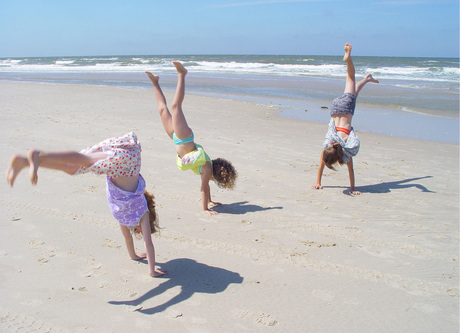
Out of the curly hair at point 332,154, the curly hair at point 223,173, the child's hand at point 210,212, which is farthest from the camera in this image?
the curly hair at point 332,154

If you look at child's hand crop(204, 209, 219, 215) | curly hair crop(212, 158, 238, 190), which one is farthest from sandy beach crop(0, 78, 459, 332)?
curly hair crop(212, 158, 238, 190)

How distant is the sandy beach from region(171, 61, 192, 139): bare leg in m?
0.96

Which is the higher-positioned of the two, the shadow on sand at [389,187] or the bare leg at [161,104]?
the bare leg at [161,104]

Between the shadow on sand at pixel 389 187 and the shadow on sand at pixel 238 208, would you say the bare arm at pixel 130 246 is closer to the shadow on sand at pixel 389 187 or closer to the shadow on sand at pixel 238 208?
the shadow on sand at pixel 238 208

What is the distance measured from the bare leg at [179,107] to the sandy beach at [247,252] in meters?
0.96

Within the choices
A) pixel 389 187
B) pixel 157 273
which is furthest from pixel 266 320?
pixel 389 187

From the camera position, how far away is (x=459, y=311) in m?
3.19

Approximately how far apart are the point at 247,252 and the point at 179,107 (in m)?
1.86

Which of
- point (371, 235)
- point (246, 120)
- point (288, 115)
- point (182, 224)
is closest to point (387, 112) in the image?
point (288, 115)

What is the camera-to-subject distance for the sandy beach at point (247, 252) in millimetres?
3004

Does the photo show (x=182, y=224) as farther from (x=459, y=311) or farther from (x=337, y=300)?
(x=459, y=311)

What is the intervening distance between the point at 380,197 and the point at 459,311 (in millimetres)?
2896

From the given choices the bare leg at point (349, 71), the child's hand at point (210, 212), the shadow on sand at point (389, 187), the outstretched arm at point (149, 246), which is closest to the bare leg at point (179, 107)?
the child's hand at point (210, 212)

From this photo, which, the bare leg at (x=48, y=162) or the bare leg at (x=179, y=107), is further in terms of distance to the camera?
the bare leg at (x=179, y=107)
